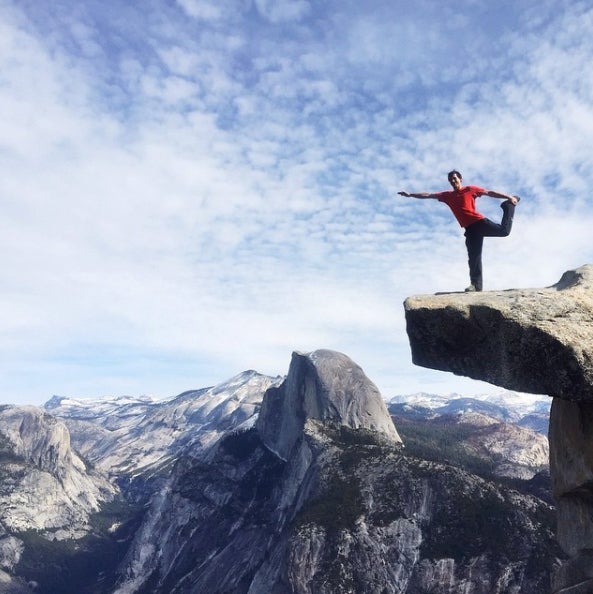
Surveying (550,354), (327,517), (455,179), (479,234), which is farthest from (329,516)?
(550,354)

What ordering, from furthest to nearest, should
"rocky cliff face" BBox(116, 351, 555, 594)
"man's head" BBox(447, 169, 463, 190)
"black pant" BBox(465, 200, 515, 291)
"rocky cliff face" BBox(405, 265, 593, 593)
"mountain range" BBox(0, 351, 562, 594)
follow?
1. "mountain range" BBox(0, 351, 562, 594)
2. "rocky cliff face" BBox(116, 351, 555, 594)
3. "man's head" BBox(447, 169, 463, 190)
4. "black pant" BBox(465, 200, 515, 291)
5. "rocky cliff face" BBox(405, 265, 593, 593)

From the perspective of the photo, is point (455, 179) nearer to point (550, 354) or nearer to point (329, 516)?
point (550, 354)

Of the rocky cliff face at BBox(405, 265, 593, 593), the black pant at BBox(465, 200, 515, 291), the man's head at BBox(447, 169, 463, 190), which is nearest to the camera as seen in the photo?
the rocky cliff face at BBox(405, 265, 593, 593)

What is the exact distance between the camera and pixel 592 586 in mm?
13406

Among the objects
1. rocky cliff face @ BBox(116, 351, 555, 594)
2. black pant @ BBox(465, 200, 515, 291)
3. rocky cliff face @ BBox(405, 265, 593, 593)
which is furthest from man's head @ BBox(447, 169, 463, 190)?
rocky cliff face @ BBox(116, 351, 555, 594)

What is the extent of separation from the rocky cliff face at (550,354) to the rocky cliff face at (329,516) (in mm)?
68999

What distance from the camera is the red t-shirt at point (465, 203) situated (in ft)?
48.3

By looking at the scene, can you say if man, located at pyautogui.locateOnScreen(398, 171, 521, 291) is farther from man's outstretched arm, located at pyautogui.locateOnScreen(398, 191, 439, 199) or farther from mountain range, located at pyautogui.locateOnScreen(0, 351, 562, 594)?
mountain range, located at pyautogui.locateOnScreen(0, 351, 562, 594)

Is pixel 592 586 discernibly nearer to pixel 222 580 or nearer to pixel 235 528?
pixel 222 580

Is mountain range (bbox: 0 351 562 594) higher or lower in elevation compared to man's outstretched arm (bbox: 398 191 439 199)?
lower

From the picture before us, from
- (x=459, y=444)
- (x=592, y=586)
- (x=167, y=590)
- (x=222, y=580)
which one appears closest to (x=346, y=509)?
(x=222, y=580)

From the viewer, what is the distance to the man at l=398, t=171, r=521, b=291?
14.4 meters

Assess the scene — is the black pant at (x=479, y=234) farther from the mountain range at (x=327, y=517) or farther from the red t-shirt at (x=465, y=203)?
the mountain range at (x=327, y=517)

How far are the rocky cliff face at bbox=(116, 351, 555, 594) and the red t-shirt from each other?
74.4 meters
